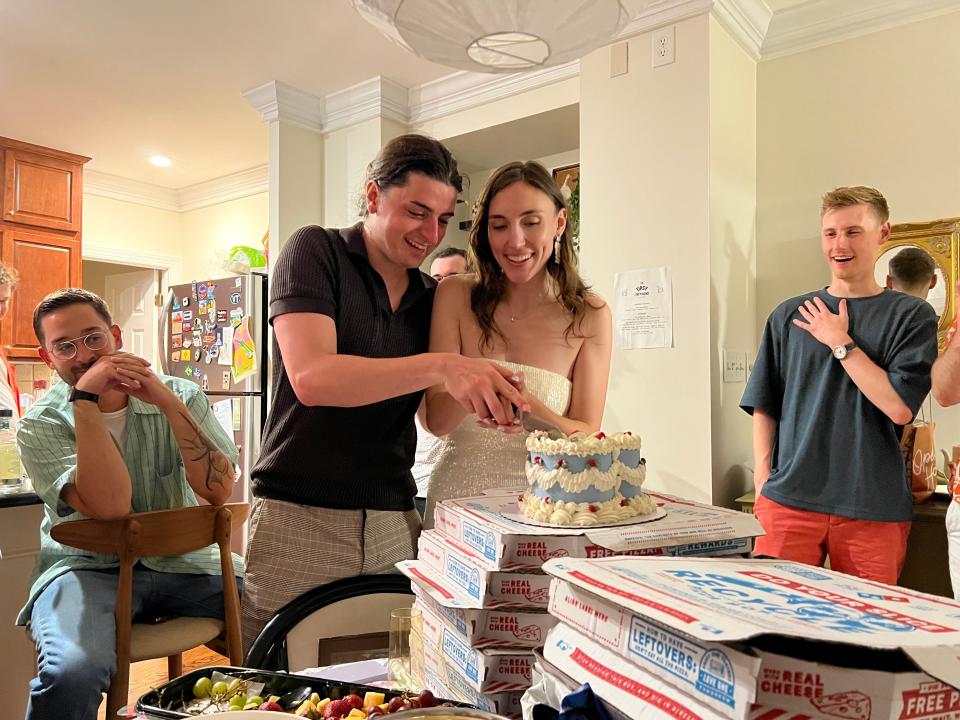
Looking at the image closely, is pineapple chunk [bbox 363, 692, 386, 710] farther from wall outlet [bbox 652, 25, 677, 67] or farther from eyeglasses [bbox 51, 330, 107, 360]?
wall outlet [bbox 652, 25, 677, 67]

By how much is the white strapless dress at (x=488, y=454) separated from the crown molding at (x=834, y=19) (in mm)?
2380

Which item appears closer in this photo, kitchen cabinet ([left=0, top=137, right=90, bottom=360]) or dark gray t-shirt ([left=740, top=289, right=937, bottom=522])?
dark gray t-shirt ([left=740, top=289, right=937, bottom=522])

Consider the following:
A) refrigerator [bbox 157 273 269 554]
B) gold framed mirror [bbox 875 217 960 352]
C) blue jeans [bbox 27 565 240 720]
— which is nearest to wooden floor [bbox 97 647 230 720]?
refrigerator [bbox 157 273 269 554]

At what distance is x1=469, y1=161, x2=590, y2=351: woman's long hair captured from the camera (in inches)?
61.9

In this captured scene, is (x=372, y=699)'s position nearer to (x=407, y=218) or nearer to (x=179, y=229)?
(x=407, y=218)

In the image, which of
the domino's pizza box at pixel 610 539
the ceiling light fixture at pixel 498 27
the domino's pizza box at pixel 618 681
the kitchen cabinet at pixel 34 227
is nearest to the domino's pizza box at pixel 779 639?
the domino's pizza box at pixel 618 681

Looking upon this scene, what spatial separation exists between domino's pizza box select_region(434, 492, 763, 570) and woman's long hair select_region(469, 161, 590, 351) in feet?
2.90

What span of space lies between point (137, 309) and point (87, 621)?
17.5ft

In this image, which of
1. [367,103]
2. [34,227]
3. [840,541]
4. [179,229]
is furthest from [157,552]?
[179,229]

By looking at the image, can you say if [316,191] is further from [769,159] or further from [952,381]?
[952,381]

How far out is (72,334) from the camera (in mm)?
1940

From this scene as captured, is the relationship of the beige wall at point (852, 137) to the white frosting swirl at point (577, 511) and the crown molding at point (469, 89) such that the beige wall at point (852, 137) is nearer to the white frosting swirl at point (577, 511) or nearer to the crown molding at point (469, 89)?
the crown molding at point (469, 89)

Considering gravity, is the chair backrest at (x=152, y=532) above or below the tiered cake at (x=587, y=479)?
below

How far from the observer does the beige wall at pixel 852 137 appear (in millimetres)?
2863
